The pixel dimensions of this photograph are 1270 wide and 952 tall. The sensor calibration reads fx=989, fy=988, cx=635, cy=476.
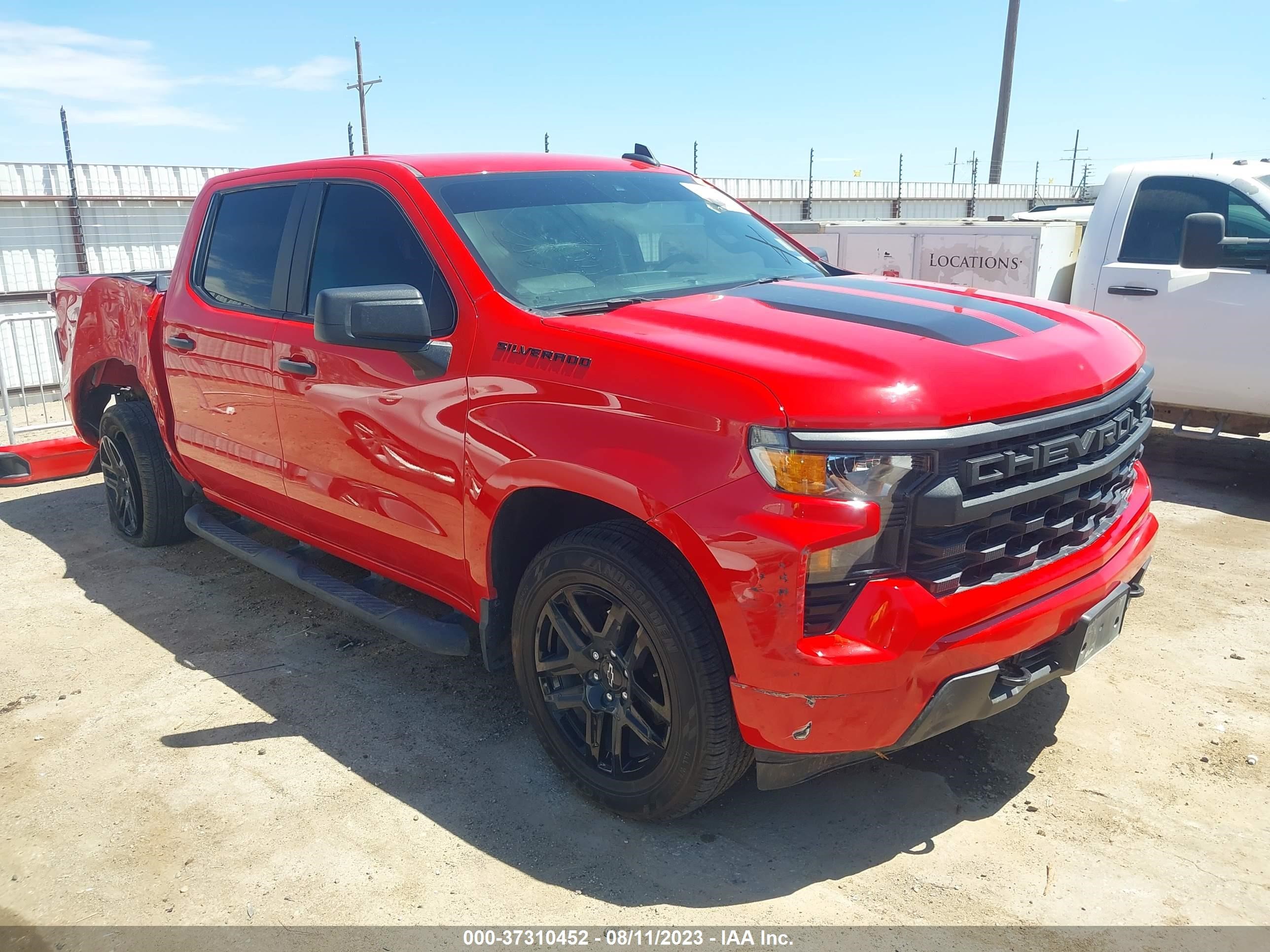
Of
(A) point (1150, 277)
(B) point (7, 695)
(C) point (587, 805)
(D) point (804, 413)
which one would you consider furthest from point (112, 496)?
(A) point (1150, 277)

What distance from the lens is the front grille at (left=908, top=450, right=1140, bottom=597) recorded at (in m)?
2.50

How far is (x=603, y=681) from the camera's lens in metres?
2.97

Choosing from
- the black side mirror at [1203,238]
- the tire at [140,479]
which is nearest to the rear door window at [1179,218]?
the black side mirror at [1203,238]

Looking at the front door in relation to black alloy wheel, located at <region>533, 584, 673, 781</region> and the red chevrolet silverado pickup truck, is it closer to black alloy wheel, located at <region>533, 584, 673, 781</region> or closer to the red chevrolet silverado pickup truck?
the red chevrolet silverado pickup truck

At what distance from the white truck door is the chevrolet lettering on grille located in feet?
12.4

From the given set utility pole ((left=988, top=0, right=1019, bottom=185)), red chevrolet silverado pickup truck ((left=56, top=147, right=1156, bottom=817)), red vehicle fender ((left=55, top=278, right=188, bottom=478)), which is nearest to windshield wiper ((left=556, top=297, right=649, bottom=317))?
red chevrolet silverado pickup truck ((left=56, top=147, right=1156, bottom=817))

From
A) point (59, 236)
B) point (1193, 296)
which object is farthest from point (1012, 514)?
point (59, 236)

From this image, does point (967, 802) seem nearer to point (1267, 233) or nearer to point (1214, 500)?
point (1214, 500)

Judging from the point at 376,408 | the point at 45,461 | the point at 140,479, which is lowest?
the point at 45,461

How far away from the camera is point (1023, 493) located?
2.60 meters

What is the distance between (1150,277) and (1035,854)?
4892 mm

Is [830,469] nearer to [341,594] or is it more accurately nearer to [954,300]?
[954,300]

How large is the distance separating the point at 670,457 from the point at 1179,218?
5509 mm

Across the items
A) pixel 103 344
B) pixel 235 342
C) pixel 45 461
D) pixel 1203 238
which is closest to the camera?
pixel 235 342
